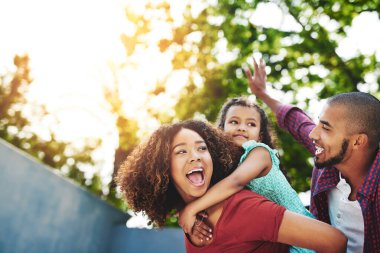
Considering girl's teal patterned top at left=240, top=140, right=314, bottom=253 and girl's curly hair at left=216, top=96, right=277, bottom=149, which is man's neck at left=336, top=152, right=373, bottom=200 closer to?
girl's teal patterned top at left=240, top=140, right=314, bottom=253

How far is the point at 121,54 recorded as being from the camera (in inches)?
538

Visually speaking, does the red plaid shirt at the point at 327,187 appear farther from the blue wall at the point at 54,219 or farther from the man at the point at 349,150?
the blue wall at the point at 54,219

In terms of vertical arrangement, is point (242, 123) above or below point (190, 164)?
above

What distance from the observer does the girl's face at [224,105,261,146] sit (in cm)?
372

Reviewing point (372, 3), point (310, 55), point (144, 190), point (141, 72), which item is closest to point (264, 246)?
point (144, 190)

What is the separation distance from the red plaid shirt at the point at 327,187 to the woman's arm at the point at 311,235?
1.84 ft

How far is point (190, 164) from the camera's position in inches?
101

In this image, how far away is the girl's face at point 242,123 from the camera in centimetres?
372

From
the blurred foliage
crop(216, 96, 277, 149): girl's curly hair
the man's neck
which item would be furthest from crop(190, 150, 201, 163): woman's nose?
the blurred foliage

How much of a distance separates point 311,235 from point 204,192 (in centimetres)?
79

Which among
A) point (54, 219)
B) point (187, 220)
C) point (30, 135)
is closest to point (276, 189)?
point (187, 220)

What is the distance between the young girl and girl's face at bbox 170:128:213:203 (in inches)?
4.6

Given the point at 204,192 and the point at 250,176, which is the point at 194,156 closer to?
the point at 204,192

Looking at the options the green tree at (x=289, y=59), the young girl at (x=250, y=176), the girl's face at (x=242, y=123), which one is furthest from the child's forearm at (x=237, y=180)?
the green tree at (x=289, y=59)
